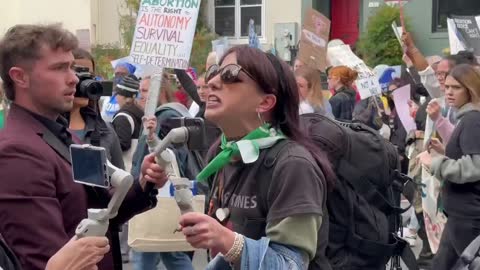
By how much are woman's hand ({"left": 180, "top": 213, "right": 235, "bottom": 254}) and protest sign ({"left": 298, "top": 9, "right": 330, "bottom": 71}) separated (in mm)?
3963

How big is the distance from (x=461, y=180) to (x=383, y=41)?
14.4 m

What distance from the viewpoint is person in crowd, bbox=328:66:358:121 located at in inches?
380

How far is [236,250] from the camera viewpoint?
248cm

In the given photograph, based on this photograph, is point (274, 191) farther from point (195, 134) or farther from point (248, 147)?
point (195, 134)

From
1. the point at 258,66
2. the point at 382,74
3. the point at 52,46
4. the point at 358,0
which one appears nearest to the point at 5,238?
the point at 52,46

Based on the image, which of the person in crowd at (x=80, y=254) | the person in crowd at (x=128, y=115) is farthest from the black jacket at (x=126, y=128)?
the person in crowd at (x=80, y=254)

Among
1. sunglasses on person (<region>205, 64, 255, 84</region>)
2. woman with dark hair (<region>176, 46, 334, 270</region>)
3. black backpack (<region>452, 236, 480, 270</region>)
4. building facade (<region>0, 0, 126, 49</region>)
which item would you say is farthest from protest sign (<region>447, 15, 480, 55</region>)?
building facade (<region>0, 0, 126, 49</region>)

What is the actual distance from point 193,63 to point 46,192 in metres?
18.5

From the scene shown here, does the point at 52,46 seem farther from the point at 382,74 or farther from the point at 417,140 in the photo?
the point at 382,74

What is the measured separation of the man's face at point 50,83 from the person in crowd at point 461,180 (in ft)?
9.95

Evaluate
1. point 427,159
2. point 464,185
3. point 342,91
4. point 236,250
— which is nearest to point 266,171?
point 236,250

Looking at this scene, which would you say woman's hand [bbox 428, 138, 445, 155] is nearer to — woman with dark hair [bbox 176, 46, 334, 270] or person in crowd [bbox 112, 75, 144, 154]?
person in crowd [bbox 112, 75, 144, 154]

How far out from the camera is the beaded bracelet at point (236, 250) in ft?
8.13

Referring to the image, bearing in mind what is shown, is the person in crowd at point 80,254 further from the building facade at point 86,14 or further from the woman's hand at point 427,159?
the building facade at point 86,14
